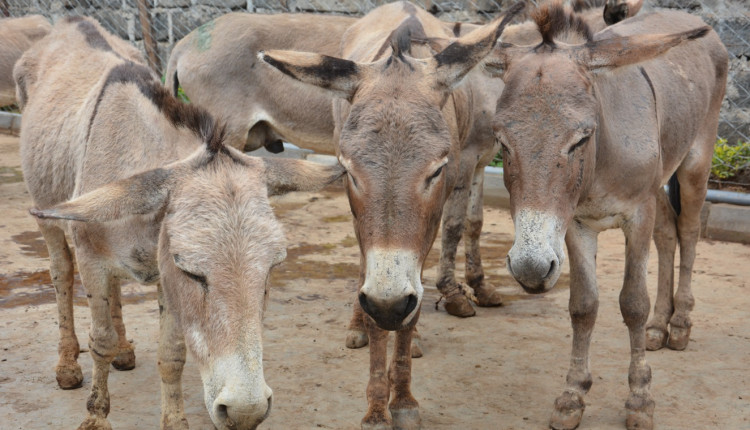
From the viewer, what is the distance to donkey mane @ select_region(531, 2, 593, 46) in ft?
12.4

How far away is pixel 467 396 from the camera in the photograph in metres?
4.32

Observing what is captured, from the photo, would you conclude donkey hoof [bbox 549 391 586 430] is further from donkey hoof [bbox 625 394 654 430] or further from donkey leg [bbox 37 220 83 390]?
donkey leg [bbox 37 220 83 390]

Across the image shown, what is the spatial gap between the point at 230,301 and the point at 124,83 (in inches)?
61.4

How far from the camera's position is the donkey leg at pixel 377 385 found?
3.84 m

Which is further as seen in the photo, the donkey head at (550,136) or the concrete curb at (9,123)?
the concrete curb at (9,123)

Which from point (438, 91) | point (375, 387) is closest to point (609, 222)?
point (438, 91)

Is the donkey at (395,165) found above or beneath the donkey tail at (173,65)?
above

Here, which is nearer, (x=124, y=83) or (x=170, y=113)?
(x=170, y=113)

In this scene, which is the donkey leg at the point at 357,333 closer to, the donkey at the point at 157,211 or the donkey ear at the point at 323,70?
the donkey at the point at 157,211

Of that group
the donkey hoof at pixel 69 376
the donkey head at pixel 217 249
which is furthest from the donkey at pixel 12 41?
the donkey head at pixel 217 249

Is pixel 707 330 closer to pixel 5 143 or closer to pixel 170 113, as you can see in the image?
pixel 170 113

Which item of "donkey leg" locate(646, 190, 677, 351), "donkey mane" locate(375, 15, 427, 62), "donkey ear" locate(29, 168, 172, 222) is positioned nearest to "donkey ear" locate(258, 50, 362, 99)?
"donkey mane" locate(375, 15, 427, 62)

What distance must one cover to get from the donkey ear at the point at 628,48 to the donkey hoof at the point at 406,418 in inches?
72.6

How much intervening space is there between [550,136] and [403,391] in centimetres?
145
